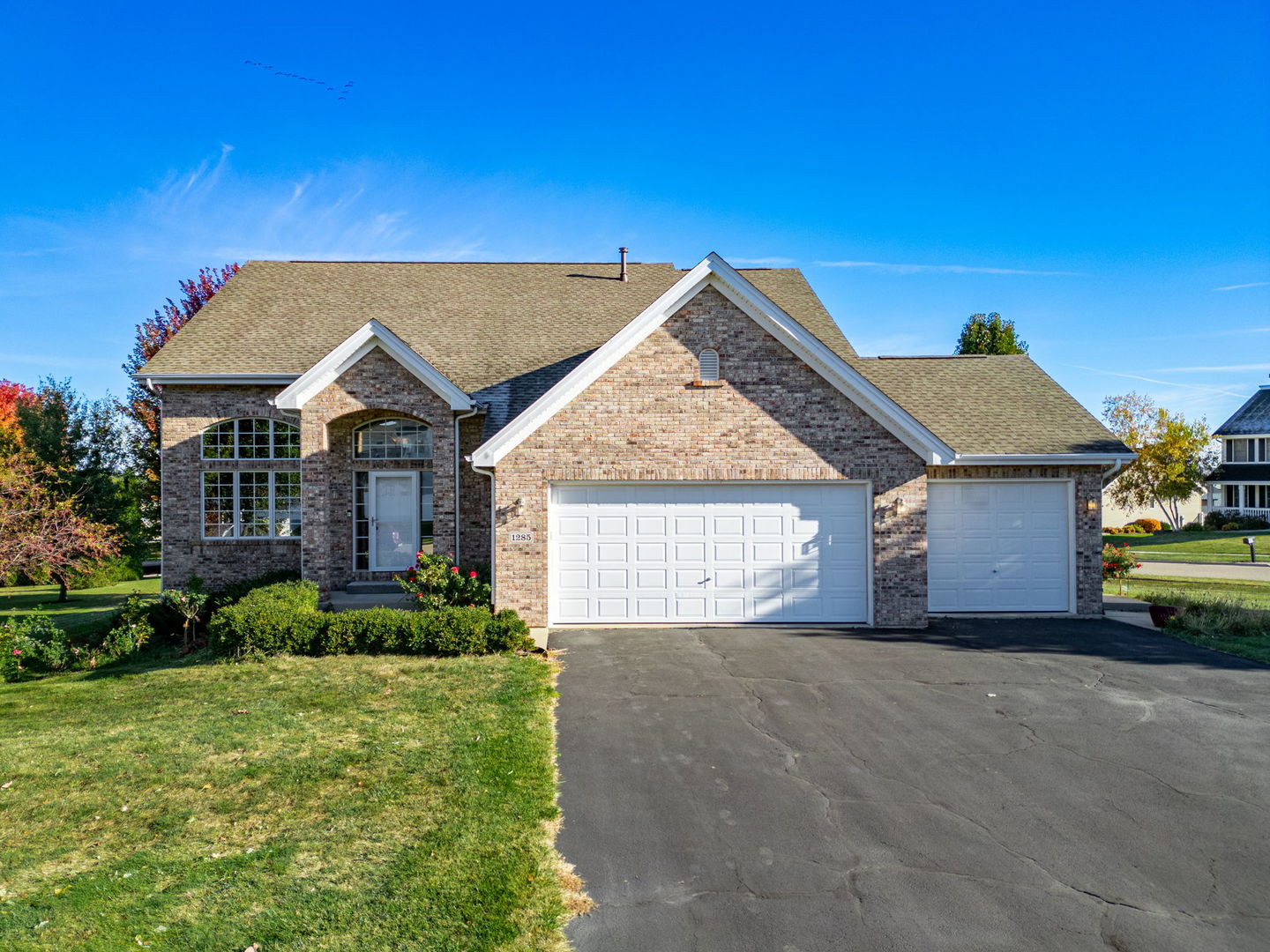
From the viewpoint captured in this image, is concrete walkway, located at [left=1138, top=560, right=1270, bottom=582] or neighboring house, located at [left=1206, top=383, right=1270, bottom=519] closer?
concrete walkway, located at [left=1138, top=560, right=1270, bottom=582]

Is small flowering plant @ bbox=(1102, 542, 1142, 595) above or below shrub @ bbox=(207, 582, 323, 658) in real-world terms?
above

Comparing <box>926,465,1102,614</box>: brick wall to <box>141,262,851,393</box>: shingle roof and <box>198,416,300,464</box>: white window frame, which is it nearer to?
<box>141,262,851,393</box>: shingle roof

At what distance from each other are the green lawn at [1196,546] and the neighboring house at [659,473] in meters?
16.1

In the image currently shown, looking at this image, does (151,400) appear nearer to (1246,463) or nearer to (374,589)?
(374,589)

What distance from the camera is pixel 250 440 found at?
52.3 feet

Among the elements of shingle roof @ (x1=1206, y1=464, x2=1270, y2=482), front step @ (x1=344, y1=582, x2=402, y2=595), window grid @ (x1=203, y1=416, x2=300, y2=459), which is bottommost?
front step @ (x1=344, y1=582, x2=402, y2=595)

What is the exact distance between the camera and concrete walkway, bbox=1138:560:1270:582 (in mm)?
21969

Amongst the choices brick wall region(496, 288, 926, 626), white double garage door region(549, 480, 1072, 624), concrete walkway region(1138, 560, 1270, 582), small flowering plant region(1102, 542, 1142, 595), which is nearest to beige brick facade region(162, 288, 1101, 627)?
brick wall region(496, 288, 926, 626)

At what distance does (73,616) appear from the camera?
18.4 m

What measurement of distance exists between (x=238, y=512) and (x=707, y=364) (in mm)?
10997

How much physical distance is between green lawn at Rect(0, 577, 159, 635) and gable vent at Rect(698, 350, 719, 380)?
12.4 metres

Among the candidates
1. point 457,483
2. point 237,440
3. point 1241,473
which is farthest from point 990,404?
point 1241,473

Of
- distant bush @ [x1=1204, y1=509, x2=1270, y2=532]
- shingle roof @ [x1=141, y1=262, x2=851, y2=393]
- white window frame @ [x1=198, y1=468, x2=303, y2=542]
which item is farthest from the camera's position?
distant bush @ [x1=1204, y1=509, x2=1270, y2=532]

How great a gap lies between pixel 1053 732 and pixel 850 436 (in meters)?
6.10
